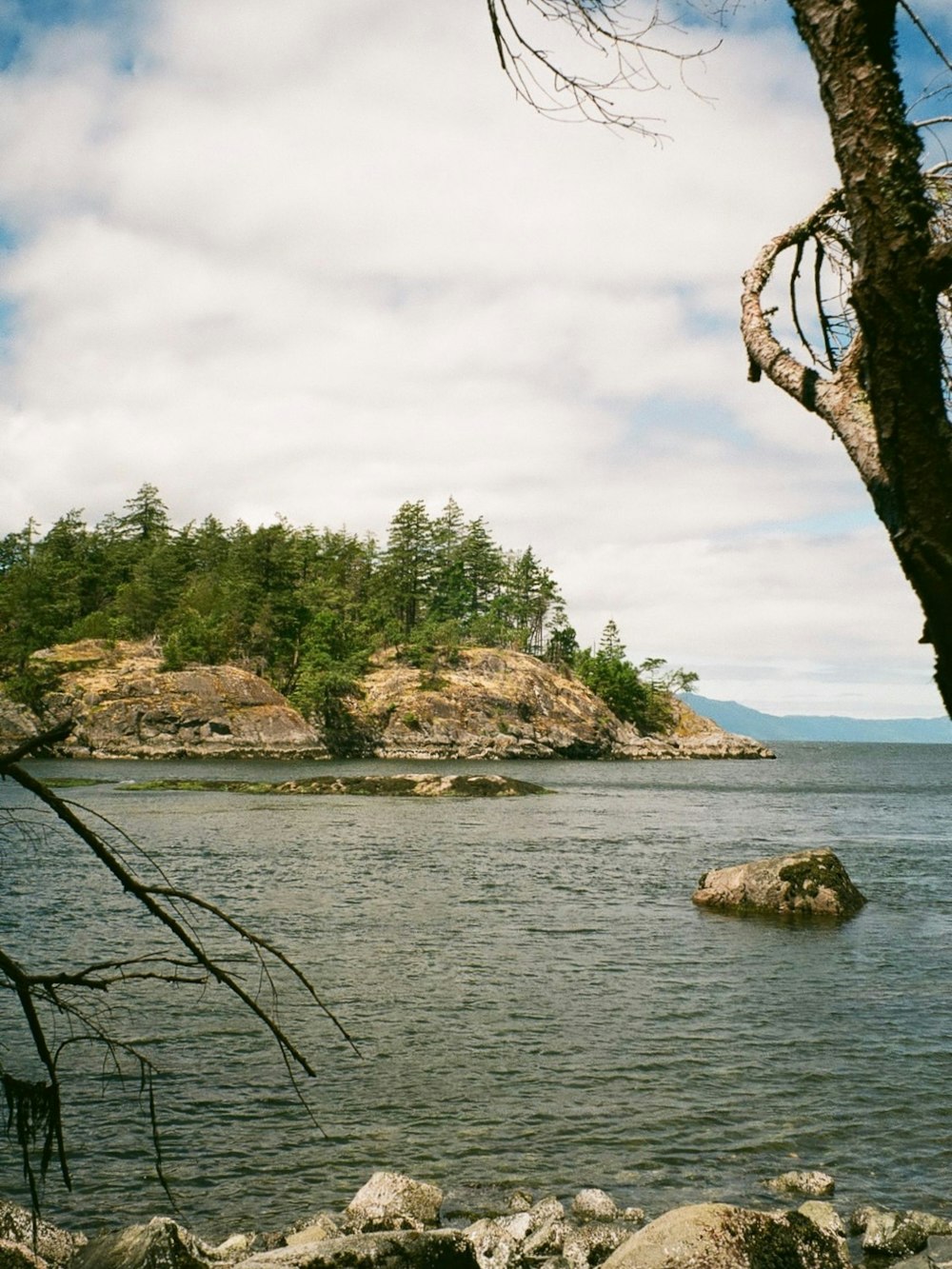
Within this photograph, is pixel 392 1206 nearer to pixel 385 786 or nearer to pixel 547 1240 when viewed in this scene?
pixel 547 1240

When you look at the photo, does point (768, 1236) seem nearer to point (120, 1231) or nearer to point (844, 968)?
point (120, 1231)

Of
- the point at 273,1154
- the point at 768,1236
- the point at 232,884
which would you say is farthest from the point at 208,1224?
the point at 232,884

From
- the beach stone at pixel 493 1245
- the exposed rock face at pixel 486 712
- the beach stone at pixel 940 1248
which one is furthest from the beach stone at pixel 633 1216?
the exposed rock face at pixel 486 712

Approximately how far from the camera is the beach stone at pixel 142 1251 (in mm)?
7047

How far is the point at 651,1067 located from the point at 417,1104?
322 centimetres

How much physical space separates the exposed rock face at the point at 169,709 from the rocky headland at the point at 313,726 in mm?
107

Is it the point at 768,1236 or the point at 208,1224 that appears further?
the point at 208,1224

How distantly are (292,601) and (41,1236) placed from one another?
124651 millimetres

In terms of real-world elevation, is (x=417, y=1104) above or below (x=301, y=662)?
below

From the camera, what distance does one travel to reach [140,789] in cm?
5928

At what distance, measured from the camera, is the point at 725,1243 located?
6.65 m

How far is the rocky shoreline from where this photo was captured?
6.80 m

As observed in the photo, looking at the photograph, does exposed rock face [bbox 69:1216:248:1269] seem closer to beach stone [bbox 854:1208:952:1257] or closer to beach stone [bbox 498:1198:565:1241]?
beach stone [bbox 498:1198:565:1241]

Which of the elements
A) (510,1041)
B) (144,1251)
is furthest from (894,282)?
(510,1041)
